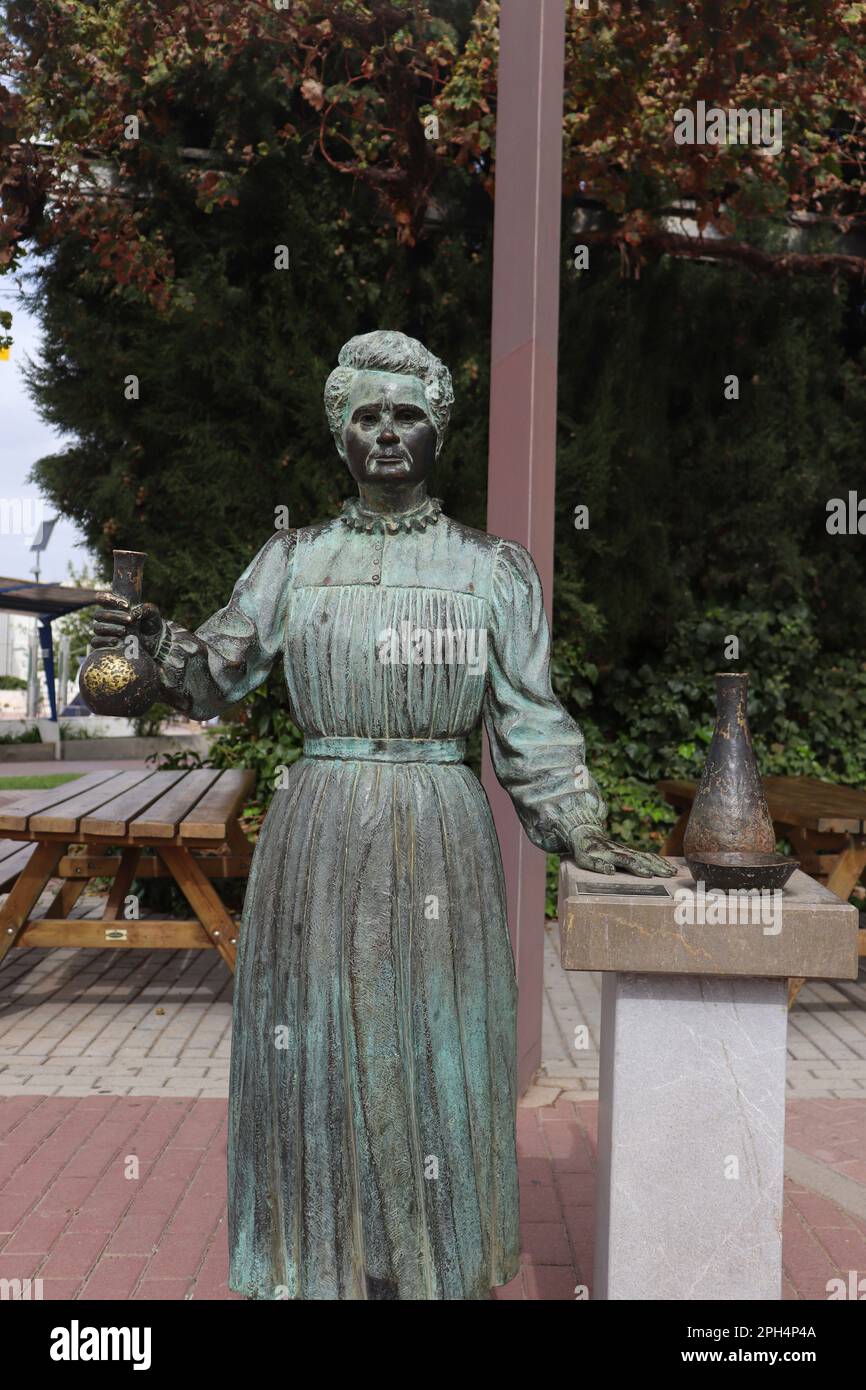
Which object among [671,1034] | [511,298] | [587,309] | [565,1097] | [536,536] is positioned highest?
[587,309]

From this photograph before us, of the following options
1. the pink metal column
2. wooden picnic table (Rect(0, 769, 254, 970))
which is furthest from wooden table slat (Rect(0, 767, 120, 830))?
the pink metal column

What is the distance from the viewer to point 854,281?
7.70m

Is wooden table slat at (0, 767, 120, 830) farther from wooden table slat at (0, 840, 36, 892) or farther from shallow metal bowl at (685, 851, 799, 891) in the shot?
shallow metal bowl at (685, 851, 799, 891)

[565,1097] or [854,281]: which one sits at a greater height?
[854,281]

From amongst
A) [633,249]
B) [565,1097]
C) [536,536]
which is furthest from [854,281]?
[565,1097]

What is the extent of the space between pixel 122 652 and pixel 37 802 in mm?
3734

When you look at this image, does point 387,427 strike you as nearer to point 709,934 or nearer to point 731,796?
point 731,796

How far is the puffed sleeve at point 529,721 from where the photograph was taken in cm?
217

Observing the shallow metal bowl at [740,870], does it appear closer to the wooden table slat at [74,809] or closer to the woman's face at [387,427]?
the woman's face at [387,427]

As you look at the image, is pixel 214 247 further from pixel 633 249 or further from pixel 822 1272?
pixel 822 1272

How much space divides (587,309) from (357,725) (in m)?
5.32

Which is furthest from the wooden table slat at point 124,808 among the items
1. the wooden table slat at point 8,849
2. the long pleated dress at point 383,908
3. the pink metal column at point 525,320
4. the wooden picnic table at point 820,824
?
the long pleated dress at point 383,908

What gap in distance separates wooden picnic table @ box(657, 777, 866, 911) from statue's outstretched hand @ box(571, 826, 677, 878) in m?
2.43

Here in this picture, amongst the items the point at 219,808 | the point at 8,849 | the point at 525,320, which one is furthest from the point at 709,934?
the point at 8,849
